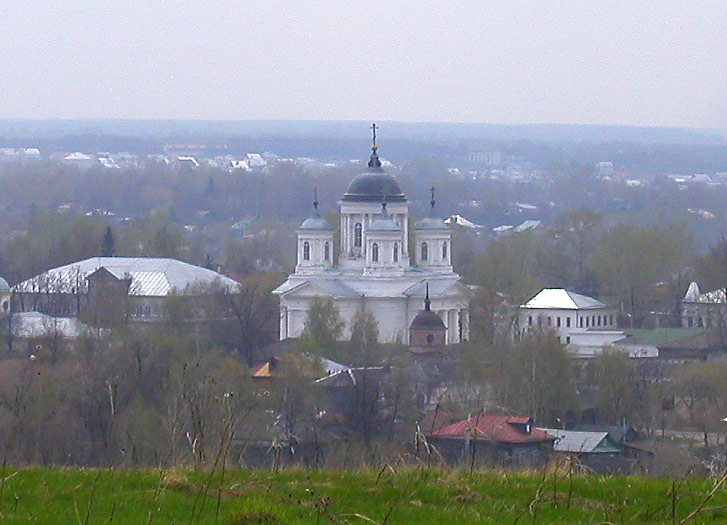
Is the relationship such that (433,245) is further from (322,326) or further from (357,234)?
(322,326)

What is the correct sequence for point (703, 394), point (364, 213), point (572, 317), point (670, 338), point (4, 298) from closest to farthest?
point (703, 394) < point (670, 338) < point (364, 213) < point (572, 317) < point (4, 298)

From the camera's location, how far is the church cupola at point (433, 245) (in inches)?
2143

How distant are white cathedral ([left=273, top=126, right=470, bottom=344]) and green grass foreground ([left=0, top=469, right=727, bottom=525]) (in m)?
41.4

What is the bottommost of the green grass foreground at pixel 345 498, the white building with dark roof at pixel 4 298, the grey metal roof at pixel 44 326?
→ the white building with dark roof at pixel 4 298

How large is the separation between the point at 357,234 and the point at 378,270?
5.86 feet

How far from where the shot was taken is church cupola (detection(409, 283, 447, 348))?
48.9 meters

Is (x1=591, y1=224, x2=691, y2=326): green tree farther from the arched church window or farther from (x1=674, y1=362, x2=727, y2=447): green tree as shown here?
(x1=674, y1=362, x2=727, y2=447): green tree

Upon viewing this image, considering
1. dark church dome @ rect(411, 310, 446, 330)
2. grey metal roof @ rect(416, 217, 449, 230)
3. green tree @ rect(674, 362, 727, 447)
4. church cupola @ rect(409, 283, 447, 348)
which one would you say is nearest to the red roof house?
green tree @ rect(674, 362, 727, 447)

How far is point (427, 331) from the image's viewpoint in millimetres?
49094

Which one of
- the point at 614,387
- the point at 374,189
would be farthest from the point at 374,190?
the point at 614,387

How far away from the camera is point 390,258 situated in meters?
52.9

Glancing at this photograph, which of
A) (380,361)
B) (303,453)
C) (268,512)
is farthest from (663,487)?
(380,361)

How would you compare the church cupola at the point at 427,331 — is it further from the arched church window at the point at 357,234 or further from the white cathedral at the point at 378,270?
the arched church window at the point at 357,234

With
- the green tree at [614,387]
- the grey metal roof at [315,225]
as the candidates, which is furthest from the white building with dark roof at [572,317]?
the green tree at [614,387]
